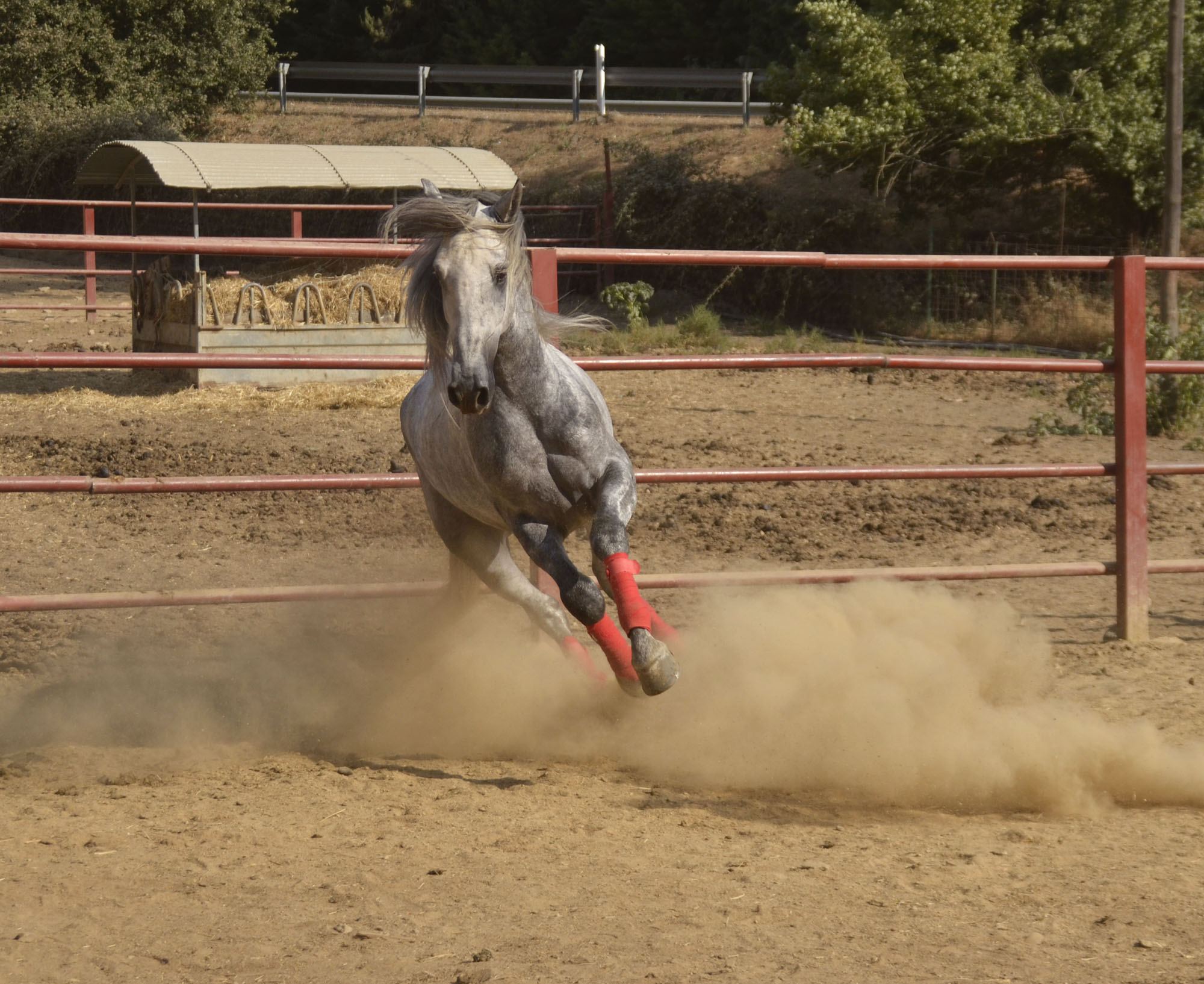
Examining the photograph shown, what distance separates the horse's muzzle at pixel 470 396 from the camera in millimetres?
2930

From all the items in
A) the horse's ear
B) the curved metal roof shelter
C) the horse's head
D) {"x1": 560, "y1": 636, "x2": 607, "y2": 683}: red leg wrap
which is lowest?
{"x1": 560, "y1": 636, "x2": 607, "y2": 683}: red leg wrap

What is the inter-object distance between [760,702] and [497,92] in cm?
3020

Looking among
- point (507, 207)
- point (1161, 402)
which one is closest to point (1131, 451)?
point (507, 207)

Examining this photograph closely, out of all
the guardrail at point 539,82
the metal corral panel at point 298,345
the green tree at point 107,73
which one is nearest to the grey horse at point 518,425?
the metal corral panel at point 298,345

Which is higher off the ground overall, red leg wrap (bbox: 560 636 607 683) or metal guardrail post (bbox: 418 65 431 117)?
metal guardrail post (bbox: 418 65 431 117)

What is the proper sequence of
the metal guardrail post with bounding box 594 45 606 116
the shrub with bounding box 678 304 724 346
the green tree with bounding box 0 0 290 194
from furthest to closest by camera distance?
the green tree with bounding box 0 0 290 194
the metal guardrail post with bounding box 594 45 606 116
the shrub with bounding box 678 304 724 346

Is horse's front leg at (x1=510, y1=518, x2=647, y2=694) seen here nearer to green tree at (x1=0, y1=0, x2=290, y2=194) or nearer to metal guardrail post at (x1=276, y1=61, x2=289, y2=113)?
green tree at (x1=0, y1=0, x2=290, y2=194)

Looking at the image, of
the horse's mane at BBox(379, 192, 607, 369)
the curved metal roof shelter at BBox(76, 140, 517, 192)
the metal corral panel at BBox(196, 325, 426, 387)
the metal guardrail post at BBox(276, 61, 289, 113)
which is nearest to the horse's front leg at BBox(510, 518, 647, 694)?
the horse's mane at BBox(379, 192, 607, 369)

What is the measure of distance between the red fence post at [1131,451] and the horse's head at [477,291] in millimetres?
2539

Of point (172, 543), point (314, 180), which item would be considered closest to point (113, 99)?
point (314, 180)

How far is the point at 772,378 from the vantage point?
11945 millimetres

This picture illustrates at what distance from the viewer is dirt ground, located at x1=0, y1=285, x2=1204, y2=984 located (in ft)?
7.53

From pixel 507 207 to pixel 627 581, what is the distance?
104 cm

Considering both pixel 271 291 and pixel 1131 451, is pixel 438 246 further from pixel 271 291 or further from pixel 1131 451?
pixel 271 291
